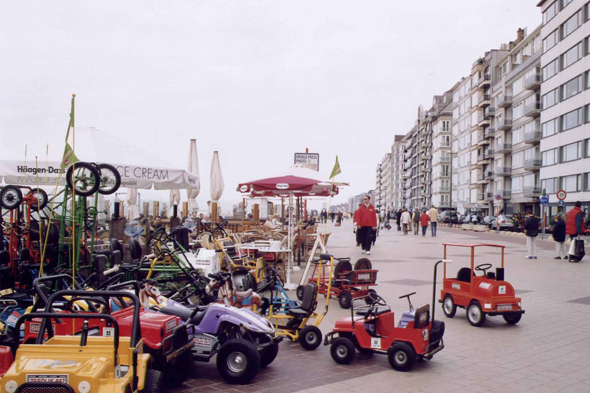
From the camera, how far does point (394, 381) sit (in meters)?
5.17

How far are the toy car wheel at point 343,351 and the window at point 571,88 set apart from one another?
4922 cm

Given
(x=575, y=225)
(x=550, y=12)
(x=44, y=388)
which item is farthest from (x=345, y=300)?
(x=550, y=12)

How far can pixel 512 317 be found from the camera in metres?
7.68

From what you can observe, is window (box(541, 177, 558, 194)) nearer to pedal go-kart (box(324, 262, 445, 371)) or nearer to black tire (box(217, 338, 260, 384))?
pedal go-kart (box(324, 262, 445, 371))

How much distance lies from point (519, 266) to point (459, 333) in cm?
956

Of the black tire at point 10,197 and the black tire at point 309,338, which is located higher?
the black tire at point 10,197

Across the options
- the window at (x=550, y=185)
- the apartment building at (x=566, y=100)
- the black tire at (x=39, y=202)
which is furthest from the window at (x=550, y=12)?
the black tire at (x=39, y=202)

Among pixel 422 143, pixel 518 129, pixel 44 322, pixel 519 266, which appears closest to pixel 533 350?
pixel 44 322

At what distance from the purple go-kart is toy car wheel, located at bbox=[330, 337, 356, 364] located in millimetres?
697

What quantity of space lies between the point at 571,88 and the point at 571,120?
9.44 ft

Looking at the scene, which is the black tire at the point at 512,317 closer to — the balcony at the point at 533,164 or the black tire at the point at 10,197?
the black tire at the point at 10,197

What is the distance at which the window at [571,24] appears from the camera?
156 ft

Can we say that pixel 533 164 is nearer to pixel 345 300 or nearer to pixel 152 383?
pixel 345 300

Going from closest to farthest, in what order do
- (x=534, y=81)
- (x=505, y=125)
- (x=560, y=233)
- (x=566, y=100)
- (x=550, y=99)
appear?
(x=560, y=233)
(x=566, y=100)
(x=550, y=99)
(x=534, y=81)
(x=505, y=125)
